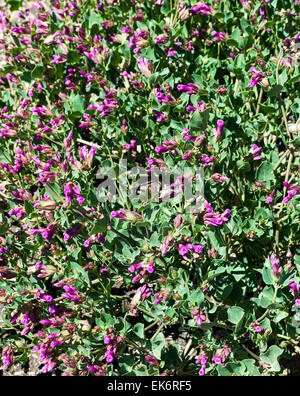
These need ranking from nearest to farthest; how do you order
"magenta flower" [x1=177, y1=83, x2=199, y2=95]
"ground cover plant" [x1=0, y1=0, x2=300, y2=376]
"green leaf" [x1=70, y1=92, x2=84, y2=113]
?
"ground cover plant" [x1=0, y1=0, x2=300, y2=376], "magenta flower" [x1=177, y1=83, x2=199, y2=95], "green leaf" [x1=70, y1=92, x2=84, y2=113]

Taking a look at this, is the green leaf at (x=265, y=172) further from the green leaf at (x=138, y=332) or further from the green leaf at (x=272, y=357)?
the green leaf at (x=138, y=332)

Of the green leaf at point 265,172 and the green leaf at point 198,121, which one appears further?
the green leaf at point 265,172

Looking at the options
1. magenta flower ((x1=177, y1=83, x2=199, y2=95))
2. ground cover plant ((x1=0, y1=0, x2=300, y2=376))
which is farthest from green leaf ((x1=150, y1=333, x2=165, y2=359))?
magenta flower ((x1=177, y1=83, x2=199, y2=95))

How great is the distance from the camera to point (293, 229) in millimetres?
2611

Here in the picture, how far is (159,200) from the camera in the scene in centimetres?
264

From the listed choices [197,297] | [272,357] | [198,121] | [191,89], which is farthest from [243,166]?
[272,357]

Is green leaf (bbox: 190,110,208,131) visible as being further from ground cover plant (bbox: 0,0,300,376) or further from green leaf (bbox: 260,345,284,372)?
green leaf (bbox: 260,345,284,372)

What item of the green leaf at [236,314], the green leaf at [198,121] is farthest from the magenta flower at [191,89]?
the green leaf at [236,314]

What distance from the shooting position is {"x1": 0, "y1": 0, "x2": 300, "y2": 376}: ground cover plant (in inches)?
93.5

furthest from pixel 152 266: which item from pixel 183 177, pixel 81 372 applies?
pixel 81 372

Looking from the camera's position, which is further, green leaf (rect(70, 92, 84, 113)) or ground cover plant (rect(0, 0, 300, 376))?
green leaf (rect(70, 92, 84, 113))

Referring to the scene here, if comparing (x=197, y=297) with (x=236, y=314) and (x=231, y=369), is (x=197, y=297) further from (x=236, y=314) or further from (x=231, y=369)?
(x=231, y=369)

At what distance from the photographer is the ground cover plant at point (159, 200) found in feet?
7.79
